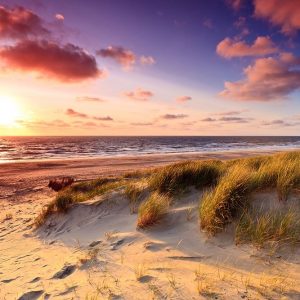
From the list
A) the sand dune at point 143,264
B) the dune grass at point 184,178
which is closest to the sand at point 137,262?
the sand dune at point 143,264

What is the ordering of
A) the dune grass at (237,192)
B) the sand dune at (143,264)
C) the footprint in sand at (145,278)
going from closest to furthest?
the sand dune at (143,264)
the footprint in sand at (145,278)
the dune grass at (237,192)

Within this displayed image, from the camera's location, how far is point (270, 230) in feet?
15.6

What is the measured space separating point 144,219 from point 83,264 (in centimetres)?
164

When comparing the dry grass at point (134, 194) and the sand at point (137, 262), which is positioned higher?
the dry grass at point (134, 194)

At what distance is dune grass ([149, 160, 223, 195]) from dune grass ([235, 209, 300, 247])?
105 inches

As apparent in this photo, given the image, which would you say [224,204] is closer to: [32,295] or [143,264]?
[143,264]

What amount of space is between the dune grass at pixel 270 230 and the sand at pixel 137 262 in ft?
0.59

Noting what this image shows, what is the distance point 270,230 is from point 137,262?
228cm

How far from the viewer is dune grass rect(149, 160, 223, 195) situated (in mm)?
7797

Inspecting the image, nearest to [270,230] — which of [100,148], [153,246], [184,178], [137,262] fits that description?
[153,246]

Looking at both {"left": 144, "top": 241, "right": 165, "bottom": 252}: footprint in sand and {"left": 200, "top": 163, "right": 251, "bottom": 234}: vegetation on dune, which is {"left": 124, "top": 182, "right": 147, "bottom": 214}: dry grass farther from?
{"left": 200, "top": 163, "right": 251, "bottom": 234}: vegetation on dune

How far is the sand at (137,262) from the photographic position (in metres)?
3.81

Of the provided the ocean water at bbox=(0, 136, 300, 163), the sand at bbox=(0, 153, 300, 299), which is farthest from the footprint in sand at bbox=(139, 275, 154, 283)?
the ocean water at bbox=(0, 136, 300, 163)

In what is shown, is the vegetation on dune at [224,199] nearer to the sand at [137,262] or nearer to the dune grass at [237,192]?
the dune grass at [237,192]
